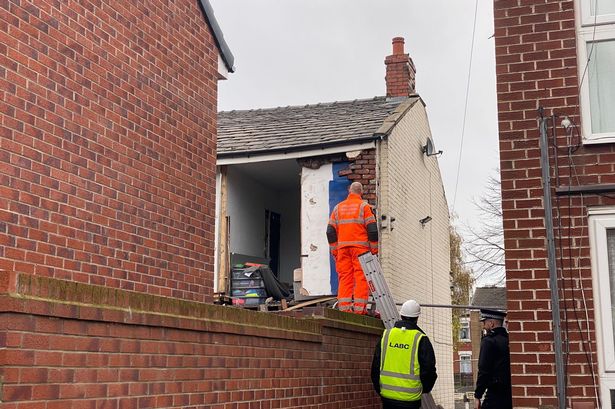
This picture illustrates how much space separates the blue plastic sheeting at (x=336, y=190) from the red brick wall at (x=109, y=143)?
4.67 m

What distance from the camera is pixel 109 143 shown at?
7566 mm

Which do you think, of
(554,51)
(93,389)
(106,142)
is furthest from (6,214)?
(554,51)

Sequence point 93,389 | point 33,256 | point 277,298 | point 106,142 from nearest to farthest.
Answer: point 93,389 → point 33,256 → point 106,142 → point 277,298

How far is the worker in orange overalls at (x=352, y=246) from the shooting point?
34.5 ft

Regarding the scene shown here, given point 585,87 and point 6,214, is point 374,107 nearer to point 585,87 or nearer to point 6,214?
point 585,87

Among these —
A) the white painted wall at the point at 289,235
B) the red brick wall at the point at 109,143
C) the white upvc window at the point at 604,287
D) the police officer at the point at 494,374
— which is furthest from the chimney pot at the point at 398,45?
the white upvc window at the point at 604,287

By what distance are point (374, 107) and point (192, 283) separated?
8644 mm

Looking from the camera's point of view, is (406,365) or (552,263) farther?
(406,365)

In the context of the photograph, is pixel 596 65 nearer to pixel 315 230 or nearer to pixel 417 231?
pixel 315 230

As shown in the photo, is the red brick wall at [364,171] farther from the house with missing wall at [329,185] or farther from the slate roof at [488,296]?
the slate roof at [488,296]

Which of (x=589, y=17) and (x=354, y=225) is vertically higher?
(x=589, y=17)

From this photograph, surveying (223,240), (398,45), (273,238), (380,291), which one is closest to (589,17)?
(380,291)

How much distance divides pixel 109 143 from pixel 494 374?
4.54 metres

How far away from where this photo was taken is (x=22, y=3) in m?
6.55
